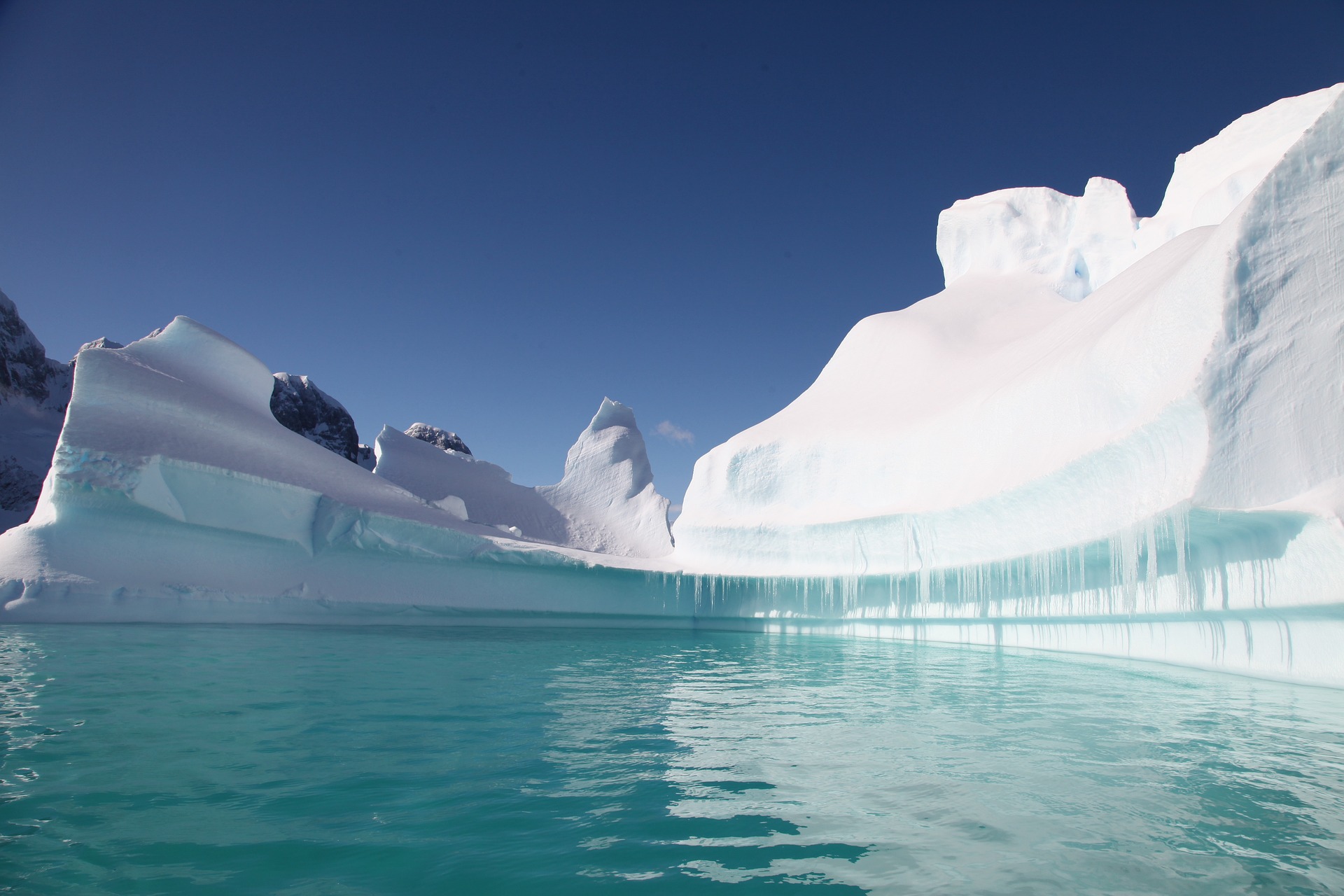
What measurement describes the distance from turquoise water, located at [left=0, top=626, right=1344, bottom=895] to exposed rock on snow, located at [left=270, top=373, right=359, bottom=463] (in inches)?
823

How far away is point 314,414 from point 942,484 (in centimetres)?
2300

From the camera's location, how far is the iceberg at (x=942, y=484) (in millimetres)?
6305

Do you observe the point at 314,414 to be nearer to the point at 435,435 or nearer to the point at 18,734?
the point at 435,435

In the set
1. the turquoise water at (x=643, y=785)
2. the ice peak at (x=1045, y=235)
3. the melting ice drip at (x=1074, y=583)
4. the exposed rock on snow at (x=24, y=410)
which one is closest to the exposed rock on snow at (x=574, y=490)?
the melting ice drip at (x=1074, y=583)

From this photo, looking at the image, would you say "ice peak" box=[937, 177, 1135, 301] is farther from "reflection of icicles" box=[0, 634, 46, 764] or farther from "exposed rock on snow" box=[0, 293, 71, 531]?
"exposed rock on snow" box=[0, 293, 71, 531]

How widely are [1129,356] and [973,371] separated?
558 centimetres

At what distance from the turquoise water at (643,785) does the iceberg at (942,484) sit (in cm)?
175

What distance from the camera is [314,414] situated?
25578 millimetres

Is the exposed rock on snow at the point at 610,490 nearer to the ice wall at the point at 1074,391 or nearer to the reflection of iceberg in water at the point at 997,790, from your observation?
the ice wall at the point at 1074,391

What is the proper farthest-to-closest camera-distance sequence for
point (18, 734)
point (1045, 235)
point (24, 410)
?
point (24, 410), point (1045, 235), point (18, 734)

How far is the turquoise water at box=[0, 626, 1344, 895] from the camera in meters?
2.17

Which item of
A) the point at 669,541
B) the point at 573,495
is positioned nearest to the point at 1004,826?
the point at 669,541

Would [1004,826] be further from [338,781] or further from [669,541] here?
[669,541]

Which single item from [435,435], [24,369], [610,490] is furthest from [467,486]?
[24,369]
